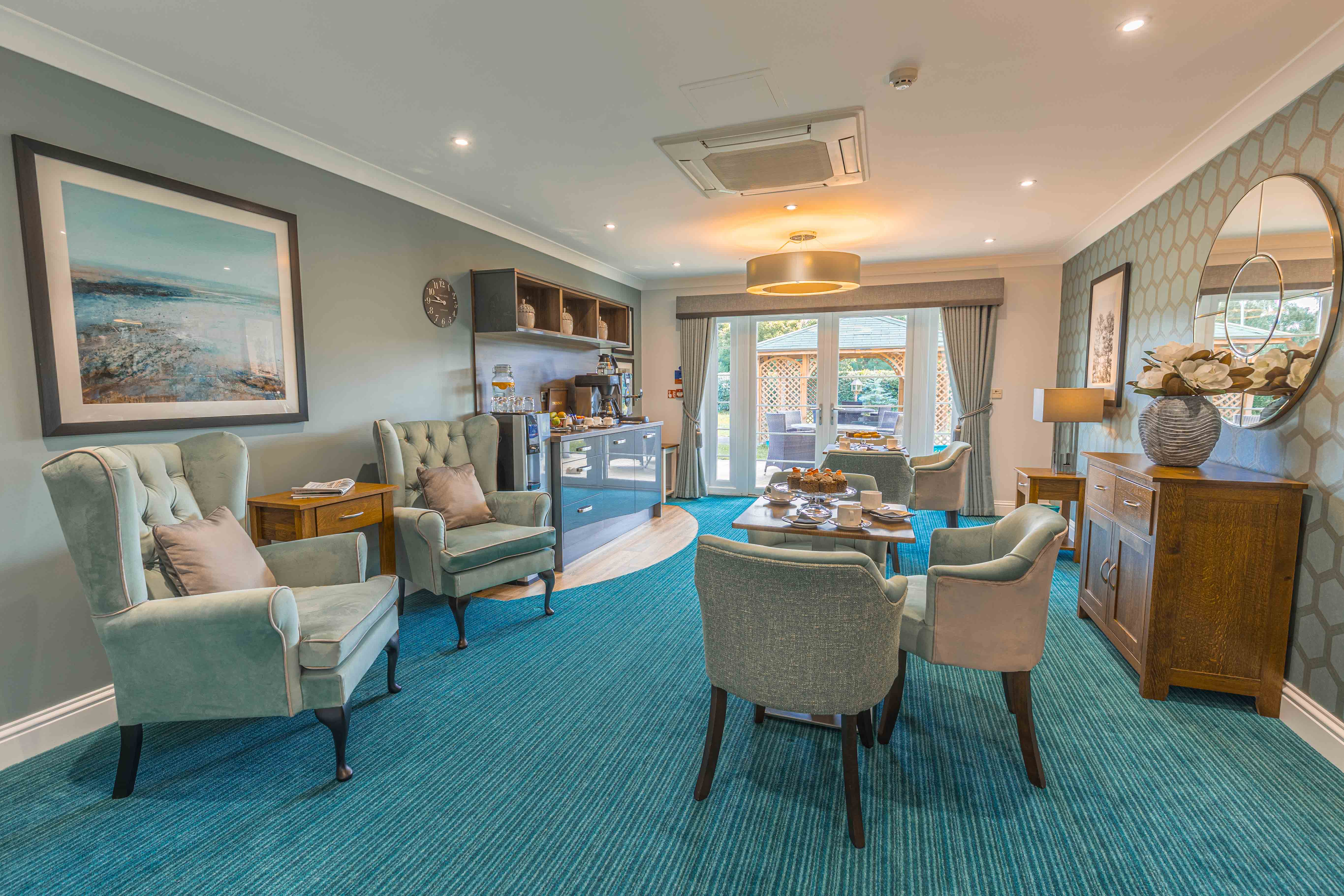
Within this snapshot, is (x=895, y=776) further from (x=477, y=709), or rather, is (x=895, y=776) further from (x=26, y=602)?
(x=26, y=602)

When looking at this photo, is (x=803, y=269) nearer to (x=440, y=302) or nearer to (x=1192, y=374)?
(x=1192, y=374)

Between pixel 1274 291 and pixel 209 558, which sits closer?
pixel 209 558

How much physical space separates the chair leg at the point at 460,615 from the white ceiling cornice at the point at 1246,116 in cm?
420

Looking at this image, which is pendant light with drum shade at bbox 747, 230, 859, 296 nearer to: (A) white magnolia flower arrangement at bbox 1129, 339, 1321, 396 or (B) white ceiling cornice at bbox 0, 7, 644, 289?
(A) white magnolia flower arrangement at bbox 1129, 339, 1321, 396

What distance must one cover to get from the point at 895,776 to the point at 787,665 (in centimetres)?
73

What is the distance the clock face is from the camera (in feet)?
12.7

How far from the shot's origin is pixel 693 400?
691cm

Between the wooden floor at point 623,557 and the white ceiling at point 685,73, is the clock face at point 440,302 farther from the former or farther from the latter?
the wooden floor at point 623,557

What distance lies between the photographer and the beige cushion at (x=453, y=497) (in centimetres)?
341

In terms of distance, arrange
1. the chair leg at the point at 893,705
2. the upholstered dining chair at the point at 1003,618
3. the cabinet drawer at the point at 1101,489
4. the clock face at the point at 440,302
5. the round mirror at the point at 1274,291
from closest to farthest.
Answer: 1. the upholstered dining chair at the point at 1003,618
2. the chair leg at the point at 893,705
3. the round mirror at the point at 1274,291
4. the cabinet drawer at the point at 1101,489
5. the clock face at the point at 440,302

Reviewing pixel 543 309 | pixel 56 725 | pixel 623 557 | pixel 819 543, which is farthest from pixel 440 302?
pixel 819 543

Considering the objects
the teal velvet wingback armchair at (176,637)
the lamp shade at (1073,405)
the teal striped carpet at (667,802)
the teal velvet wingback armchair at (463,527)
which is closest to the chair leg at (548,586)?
the teal velvet wingback armchair at (463,527)

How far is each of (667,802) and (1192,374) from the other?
9.20 feet

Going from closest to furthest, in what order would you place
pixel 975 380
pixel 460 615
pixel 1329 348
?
pixel 1329 348 < pixel 460 615 < pixel 975 380
